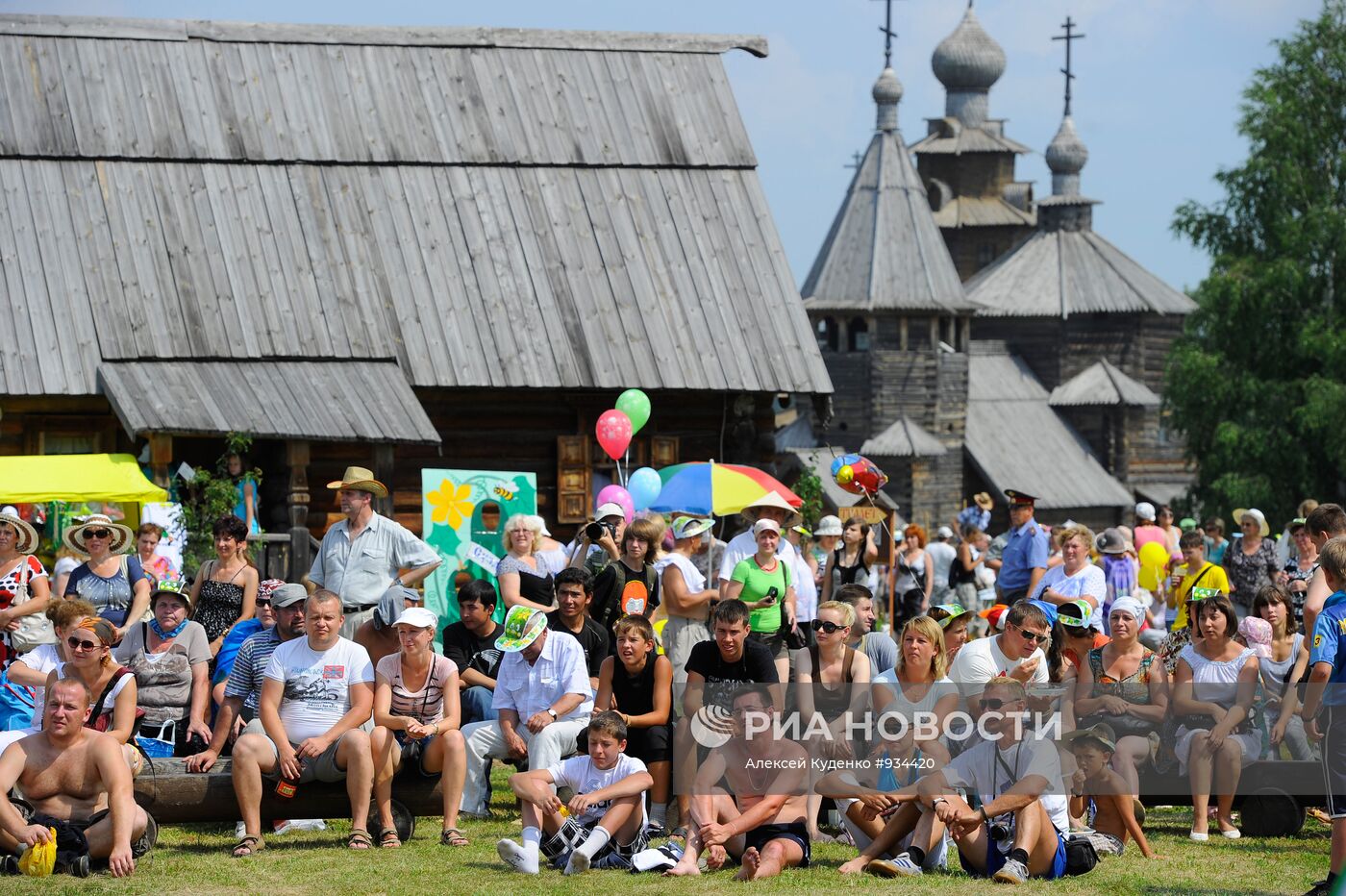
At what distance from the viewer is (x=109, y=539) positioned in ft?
36.9

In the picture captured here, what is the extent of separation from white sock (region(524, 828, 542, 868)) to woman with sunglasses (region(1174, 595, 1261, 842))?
3.31 m

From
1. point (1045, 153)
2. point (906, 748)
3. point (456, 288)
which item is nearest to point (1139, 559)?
point (456, 288)

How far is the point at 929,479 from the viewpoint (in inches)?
2149

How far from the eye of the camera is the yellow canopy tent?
14.3 m

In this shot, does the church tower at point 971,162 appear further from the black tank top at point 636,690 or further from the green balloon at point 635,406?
the black tank top at point 636,690

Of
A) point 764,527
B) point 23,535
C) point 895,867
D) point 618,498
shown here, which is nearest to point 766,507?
point 618,498

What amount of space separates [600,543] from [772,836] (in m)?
3.71

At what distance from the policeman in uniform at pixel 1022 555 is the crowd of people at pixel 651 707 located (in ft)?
7.43

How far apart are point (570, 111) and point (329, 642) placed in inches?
470

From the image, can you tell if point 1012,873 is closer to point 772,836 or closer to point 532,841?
point 772,836

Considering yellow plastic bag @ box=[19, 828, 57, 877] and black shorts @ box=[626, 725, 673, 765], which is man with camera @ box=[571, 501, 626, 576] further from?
yellow plastic bag @ box=[19, 828, 57, 877]

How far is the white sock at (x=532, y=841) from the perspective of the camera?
840 cm

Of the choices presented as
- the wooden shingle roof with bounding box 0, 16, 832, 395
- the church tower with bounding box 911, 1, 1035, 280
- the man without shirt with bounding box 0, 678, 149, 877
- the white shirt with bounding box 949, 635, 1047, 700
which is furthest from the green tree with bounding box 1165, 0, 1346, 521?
the church tower with bounding box 911, 1, 1035, 280

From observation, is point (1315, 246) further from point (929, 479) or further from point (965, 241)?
point (965, 241)
